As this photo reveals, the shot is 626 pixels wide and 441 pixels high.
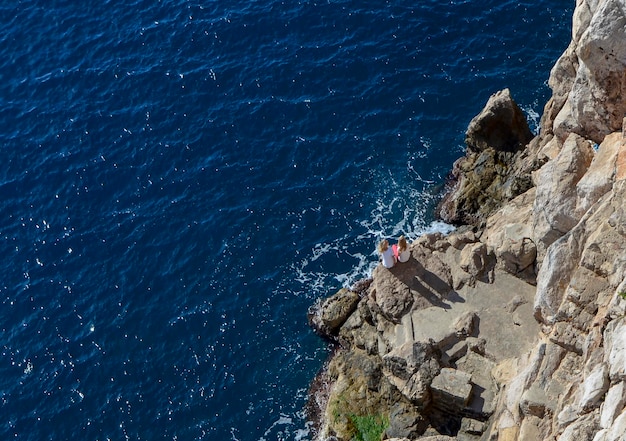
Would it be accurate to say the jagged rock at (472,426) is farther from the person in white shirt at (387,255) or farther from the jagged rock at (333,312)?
the jagged rock at (333,312)

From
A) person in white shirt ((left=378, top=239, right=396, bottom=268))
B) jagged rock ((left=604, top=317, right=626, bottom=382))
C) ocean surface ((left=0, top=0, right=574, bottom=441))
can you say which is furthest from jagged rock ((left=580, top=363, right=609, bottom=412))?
ocean surface ((left=0, top=0, right=574, bottom=441))

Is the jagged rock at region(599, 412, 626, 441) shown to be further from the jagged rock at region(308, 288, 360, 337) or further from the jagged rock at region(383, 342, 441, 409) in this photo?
the jagged rock at region(308, 288, 360, 337)

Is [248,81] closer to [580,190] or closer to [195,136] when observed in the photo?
[195,136]

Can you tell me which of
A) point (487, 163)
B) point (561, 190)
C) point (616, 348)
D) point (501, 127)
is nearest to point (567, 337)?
point (616, 348)

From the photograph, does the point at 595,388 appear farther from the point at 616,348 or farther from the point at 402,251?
the point at 402,251

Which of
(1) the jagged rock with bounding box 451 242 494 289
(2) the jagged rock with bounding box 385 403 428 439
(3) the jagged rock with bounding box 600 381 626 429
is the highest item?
(3) the jagged rock with bounding box 600 381 626 429

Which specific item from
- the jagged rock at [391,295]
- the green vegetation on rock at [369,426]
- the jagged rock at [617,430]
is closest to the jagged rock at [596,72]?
the jagged rock at [391,295]
